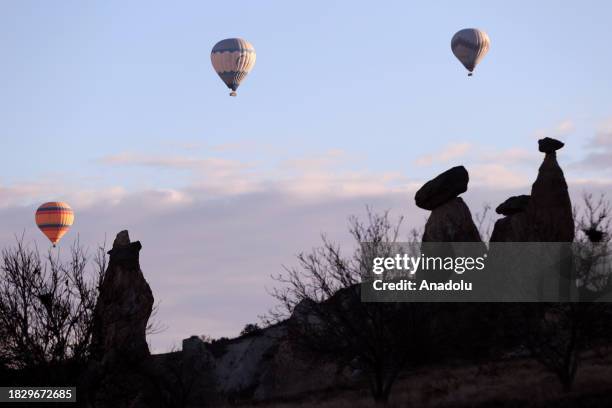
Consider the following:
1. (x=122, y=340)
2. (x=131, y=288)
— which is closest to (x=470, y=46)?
(x=131, y=288)

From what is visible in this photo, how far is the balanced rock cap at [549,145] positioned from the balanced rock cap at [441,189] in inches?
175

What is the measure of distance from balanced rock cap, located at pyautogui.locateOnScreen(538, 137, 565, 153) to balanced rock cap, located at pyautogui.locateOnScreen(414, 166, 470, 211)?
175 inches

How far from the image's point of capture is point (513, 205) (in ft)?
218

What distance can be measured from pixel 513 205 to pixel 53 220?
36513mm

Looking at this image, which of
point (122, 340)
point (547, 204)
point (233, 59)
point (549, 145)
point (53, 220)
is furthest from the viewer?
point (233, 59)

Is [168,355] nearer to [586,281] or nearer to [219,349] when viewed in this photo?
[219,349]

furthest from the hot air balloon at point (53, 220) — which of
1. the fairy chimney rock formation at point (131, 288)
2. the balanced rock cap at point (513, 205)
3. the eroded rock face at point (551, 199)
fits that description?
the eroded rock face at point (551, 199)

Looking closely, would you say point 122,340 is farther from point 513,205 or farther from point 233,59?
point 233,59

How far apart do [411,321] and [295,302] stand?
435cm

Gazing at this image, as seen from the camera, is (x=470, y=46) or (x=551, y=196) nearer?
(x=551, y=196)

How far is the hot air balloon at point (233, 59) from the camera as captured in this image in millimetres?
91000

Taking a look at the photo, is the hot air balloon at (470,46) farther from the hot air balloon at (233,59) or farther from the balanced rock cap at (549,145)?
the balanced rock cap at (549,145)

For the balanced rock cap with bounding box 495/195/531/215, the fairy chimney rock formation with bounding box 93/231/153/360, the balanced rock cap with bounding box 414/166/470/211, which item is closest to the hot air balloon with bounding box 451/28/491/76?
the balanced rock cap with bounding box 495/195/531/215

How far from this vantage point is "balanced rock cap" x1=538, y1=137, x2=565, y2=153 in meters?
63.4
